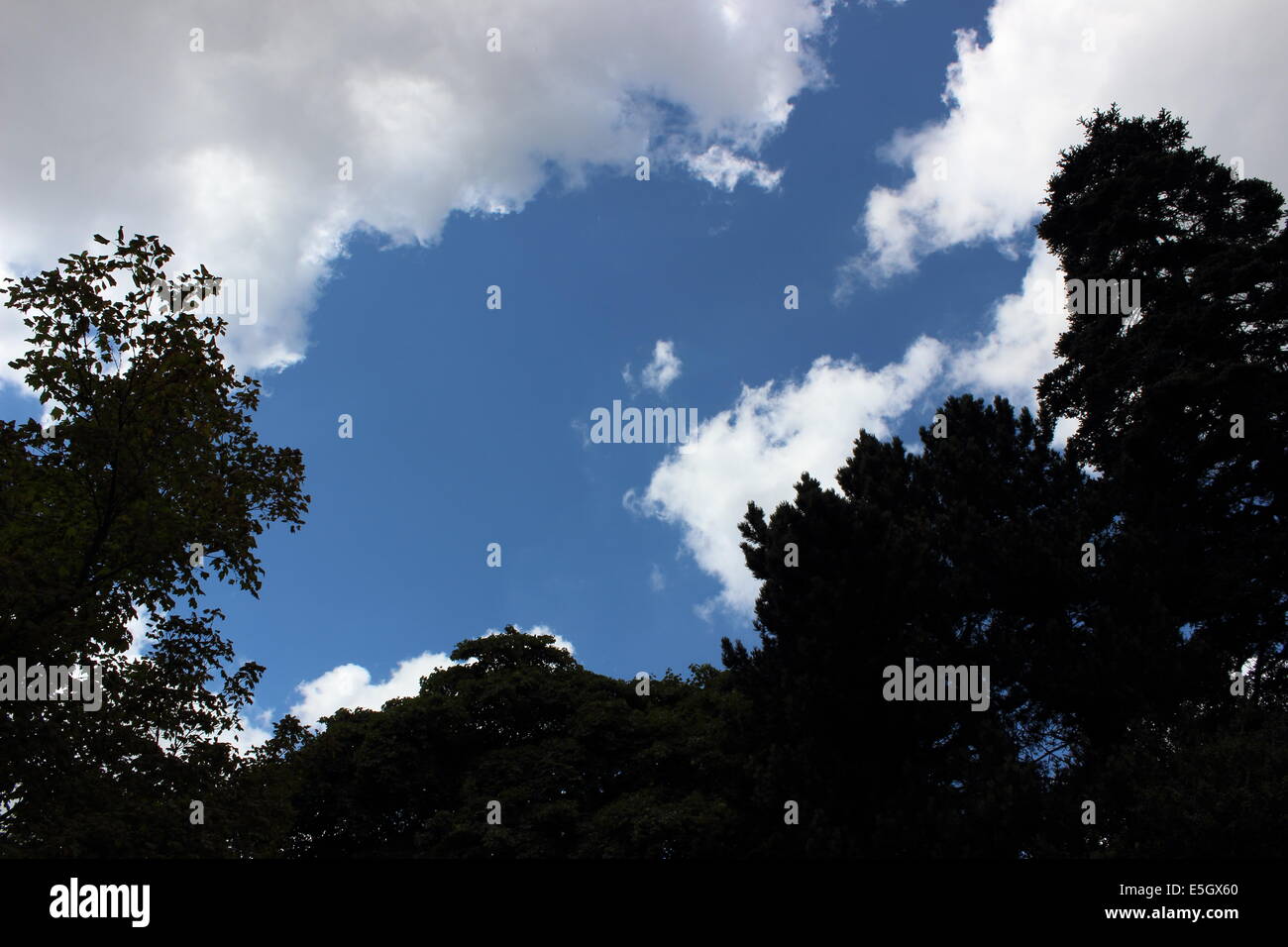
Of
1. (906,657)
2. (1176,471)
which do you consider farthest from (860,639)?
(1176,471)

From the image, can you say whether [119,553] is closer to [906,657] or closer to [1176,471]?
[906,657]

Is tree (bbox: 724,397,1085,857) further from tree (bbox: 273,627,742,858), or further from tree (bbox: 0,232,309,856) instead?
tree (bbox: 0,232,309,856)

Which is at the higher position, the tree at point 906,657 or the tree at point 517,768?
the tree at point 906,657

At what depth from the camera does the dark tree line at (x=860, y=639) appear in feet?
42.0

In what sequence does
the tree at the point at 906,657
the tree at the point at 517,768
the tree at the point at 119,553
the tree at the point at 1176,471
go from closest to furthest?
the tree at the point at 119,553 < the tree at the point at 1176,471 < the tree at the point at 906,657 < the tree at the point at 517,768

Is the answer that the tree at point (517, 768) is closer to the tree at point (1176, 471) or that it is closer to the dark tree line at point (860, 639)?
the dark tree line at point (860, 639)

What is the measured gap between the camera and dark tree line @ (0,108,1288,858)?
12.8 metres

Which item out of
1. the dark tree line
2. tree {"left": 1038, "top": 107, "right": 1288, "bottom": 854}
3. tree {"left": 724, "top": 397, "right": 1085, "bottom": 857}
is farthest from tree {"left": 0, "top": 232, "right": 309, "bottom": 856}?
tree {"left": 1038, "top": 107, "right": 1288, "bottom": 854}

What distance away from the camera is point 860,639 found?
19.1 meters

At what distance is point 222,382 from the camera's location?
48.3 feet

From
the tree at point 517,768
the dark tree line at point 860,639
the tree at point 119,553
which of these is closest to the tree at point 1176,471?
the dark tree line at point 860,639

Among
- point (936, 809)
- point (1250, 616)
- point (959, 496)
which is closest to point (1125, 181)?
point (959, 496)
